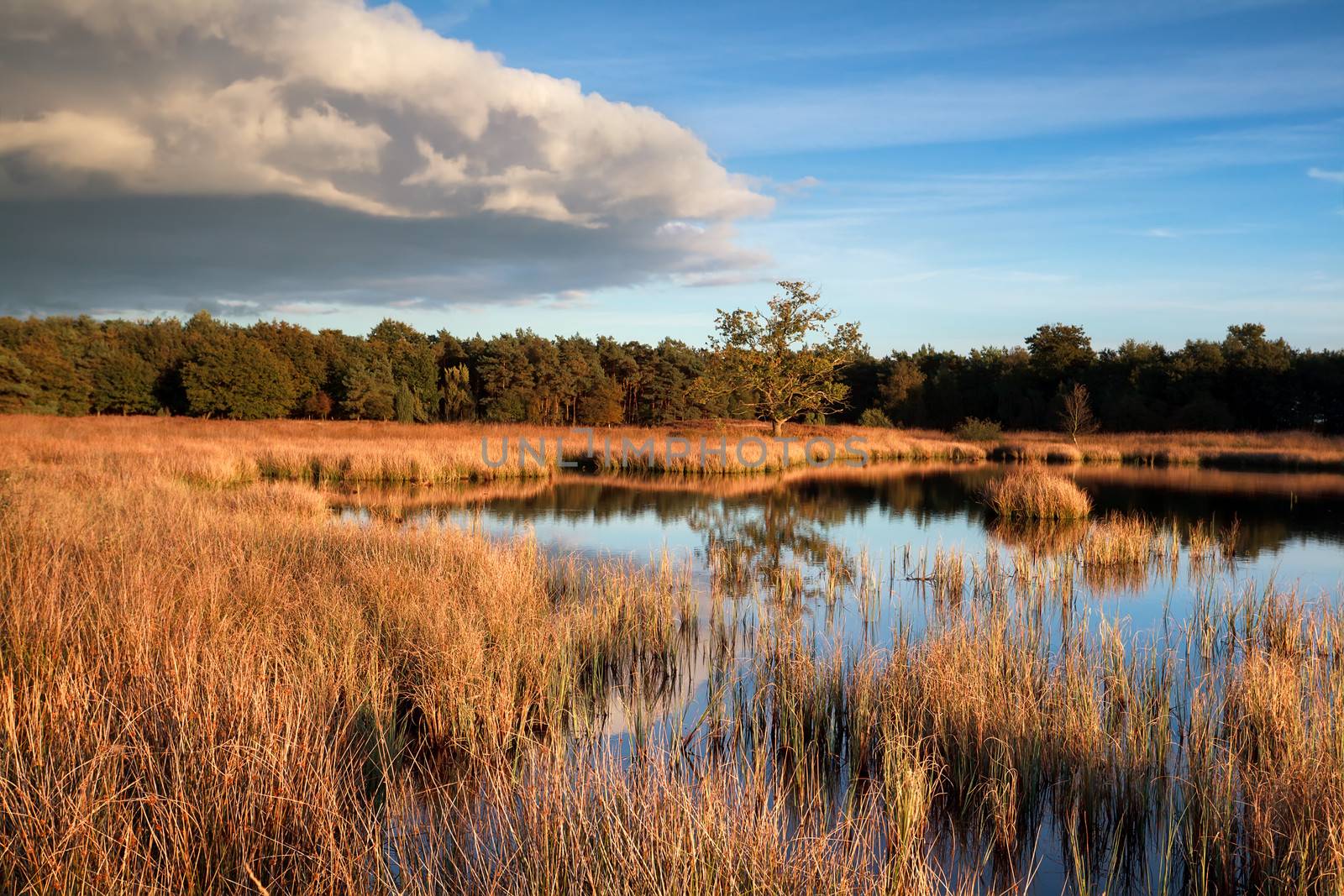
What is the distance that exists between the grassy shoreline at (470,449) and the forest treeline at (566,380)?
5476 mm

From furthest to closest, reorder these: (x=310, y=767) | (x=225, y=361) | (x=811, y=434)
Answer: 1. (x=225, y=361)
2. (x=811, y=434)
3. (x=310, y=767)

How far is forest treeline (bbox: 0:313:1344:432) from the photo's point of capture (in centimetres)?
3788

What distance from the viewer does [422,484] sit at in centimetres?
1911

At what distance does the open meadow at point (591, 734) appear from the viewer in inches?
105

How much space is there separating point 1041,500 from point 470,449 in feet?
47.5

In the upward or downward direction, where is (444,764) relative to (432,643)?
downward

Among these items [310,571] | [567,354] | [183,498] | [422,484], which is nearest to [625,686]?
[310,571]

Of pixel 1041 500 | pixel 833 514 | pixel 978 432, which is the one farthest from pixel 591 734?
pixel 978 432

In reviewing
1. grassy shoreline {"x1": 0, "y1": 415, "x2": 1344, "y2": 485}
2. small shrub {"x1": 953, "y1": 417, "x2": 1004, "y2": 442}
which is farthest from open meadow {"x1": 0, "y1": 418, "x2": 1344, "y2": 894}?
small shrub {"x1": 953, "y1": 417, "x2": 1004, "y2": 442}

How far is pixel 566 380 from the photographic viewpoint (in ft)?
166

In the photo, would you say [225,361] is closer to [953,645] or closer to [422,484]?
[422,484]

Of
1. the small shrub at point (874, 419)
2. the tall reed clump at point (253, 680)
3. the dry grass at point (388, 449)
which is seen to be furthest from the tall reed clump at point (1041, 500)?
the small shrub at point (874, 419)

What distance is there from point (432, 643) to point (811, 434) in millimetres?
29186

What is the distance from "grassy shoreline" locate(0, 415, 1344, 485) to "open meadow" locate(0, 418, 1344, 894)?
33.9 ft
